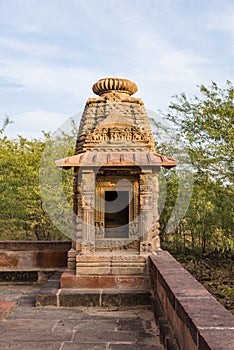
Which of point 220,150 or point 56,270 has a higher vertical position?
point 220,150

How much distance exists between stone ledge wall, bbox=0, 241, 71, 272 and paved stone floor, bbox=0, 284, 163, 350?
6.85 feet

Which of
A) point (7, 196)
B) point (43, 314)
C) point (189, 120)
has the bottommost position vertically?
point (43, 314)

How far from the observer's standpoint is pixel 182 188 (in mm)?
13266

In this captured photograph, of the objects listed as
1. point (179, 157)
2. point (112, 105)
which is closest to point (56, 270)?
point (112, 105)

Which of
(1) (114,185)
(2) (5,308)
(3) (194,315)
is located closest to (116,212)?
(1) (114,185)

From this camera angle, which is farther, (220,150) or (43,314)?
(220,150)

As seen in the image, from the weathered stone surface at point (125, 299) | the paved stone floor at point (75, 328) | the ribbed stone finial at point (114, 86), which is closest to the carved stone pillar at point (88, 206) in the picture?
the weathered stone surface at point (125, 299)

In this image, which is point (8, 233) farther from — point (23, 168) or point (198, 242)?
point (198, 242)

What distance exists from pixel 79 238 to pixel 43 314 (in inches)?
58.0

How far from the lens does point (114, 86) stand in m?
→ 7.13

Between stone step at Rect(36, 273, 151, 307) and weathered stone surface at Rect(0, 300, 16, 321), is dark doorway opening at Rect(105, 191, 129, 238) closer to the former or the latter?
stone step at Rect(36, 273, 151, 307)

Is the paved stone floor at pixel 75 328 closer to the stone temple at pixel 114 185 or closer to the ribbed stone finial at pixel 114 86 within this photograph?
the stone temple at pixel 114 185

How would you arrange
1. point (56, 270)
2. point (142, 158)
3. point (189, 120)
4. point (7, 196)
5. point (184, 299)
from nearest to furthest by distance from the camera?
point (184, 299), point (142, 158), point (56, 270), point (189, 120), point (7, 196)

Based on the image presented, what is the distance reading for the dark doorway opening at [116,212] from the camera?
692 centimetres
